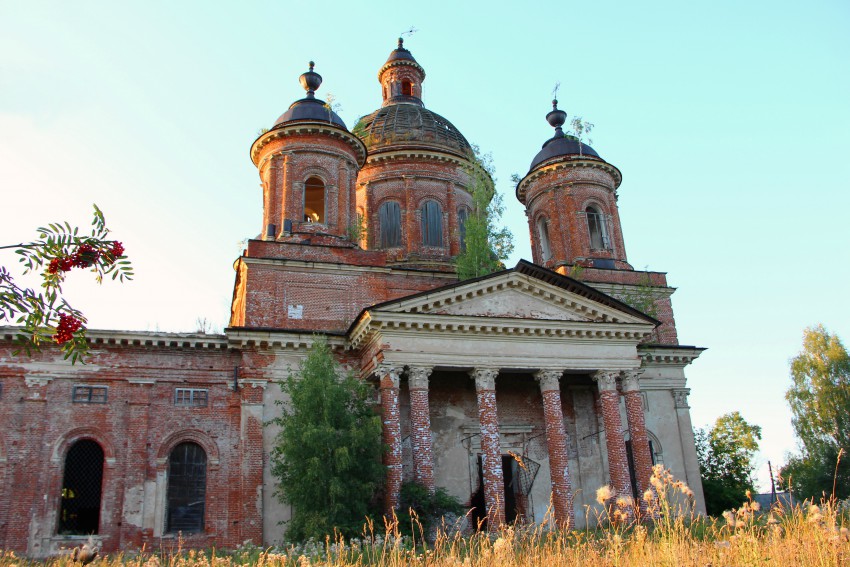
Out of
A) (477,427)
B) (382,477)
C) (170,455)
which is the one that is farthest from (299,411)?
(477,427)

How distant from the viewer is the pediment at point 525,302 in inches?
693

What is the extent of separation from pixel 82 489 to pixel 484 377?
1036 centimetres

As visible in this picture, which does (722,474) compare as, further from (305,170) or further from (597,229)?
(305,170)

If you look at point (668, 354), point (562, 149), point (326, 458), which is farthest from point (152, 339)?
point (562, 149)

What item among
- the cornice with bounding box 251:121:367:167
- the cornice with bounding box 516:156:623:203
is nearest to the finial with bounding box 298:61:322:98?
the cornice with bounding box 251:121:367:167

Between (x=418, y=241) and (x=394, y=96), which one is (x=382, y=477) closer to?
(x=418, y=241)

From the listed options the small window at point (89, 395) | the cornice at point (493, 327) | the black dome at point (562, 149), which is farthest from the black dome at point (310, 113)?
the small window at point (89, 395)

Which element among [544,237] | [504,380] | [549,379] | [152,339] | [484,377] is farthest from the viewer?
[544,237]

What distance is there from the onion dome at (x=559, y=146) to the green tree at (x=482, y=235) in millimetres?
1995

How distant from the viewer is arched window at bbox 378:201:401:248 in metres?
25.6

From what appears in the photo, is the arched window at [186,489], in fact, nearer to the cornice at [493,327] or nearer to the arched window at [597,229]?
the cornice at [493,327]

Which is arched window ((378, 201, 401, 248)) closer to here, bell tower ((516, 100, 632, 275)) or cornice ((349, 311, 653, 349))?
bell tower ((516, 100, 632, 275))

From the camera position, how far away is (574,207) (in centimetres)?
2455

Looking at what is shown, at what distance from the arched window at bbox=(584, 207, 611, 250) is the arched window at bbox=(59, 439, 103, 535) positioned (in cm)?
1717
